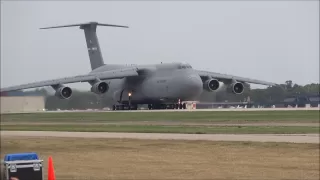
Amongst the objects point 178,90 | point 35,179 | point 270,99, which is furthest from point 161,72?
point 35,179

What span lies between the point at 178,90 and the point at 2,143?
62.0 m

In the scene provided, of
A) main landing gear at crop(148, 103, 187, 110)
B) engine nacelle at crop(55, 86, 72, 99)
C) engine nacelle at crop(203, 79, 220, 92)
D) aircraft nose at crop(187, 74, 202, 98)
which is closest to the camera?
engine nacelle at crop(55, 86, 72, 99)

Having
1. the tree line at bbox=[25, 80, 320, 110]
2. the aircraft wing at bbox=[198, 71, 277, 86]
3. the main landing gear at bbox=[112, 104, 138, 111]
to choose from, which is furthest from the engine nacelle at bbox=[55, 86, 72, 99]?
the aircraft wing at bbox=[198, 71, 277, 86]

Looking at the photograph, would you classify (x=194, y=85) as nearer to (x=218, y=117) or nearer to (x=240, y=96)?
(x=240, y=96)

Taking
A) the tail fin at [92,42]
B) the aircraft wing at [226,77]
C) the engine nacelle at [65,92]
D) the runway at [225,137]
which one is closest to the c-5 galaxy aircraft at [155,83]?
the aircraft wing at [226,77]

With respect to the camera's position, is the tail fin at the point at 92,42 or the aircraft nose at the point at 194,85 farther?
the tail fin at the point at 92,42

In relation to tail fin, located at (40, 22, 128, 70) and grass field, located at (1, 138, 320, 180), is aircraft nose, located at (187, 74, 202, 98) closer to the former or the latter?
tail fin, located at (40, 22, 128, 70)

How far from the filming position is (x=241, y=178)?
1852 centimetres

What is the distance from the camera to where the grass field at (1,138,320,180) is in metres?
19.4

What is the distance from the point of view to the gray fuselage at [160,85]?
76.1m

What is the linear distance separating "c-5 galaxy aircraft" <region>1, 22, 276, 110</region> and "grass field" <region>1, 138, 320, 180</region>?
4575cm

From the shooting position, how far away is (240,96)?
88625mm

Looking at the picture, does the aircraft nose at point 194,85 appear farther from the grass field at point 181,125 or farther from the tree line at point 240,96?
the grass field at point 181,125

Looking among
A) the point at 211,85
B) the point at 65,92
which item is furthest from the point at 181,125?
the point at 211,85
